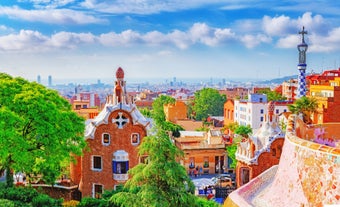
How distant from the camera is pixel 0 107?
19375mm

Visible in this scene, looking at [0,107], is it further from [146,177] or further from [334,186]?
[334,186]

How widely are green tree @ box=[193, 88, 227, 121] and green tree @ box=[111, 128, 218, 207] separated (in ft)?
237

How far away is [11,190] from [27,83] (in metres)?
6.36

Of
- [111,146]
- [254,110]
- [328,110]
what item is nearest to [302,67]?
[328,110]

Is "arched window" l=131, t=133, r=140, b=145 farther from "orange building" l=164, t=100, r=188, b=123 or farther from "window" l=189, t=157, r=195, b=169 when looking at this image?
"orange building" l=164, t=100, r=188, b=123

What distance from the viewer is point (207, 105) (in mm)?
87750

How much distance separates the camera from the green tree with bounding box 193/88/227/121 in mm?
87812

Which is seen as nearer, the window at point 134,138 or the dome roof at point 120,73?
the window at point 134,138

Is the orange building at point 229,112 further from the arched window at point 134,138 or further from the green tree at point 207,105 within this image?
the arched window at point 134,138

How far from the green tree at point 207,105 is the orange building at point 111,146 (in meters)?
61.8

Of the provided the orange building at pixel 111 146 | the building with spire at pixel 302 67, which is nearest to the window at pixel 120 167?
the orange building at pixel 111 146

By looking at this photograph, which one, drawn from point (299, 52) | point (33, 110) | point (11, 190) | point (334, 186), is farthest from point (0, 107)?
point (299, 52)

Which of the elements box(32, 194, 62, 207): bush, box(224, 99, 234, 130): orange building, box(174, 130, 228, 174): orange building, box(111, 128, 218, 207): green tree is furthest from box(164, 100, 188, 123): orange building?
→ box(111, 128, 218, 207): green tree

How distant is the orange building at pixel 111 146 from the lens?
25.6m
